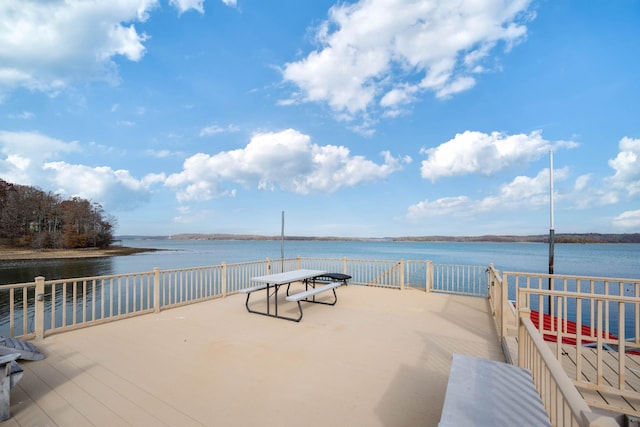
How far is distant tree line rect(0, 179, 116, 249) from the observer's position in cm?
3531

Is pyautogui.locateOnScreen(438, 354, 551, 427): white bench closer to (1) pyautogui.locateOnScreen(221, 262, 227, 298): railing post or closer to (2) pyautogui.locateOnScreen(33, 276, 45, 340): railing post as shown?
(2) pyautogui.locateOnScreen(33, 276, 45, 340): railing post

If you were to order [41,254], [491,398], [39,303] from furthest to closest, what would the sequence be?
[41,254]
[39,303]
[491,398]

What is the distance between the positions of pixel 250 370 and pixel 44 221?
51.7m

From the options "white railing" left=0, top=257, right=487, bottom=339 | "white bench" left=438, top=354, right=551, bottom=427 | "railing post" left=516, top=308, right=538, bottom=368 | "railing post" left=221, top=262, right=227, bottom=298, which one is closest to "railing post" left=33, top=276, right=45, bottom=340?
"white railing" left=0, top=257, right=487, bottom=339

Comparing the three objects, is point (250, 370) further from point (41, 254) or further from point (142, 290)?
point (41, 254)

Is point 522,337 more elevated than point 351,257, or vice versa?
point 522,337

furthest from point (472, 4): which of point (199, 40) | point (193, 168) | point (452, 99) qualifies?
point (193, 168)

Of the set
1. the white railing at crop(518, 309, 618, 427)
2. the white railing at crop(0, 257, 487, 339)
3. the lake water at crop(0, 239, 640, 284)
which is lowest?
the lake water at crop(0, 239, 640, 284)

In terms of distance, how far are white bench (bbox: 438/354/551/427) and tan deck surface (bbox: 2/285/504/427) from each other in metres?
0.58

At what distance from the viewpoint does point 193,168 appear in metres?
14.9

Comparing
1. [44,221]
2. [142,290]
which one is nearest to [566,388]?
[142,290]

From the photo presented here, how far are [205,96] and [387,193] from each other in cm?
1672

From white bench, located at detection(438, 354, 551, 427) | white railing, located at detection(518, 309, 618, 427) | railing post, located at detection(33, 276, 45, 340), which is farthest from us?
railing post, located at detection(33, 276, 45, 340)

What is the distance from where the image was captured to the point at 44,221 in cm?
3809
